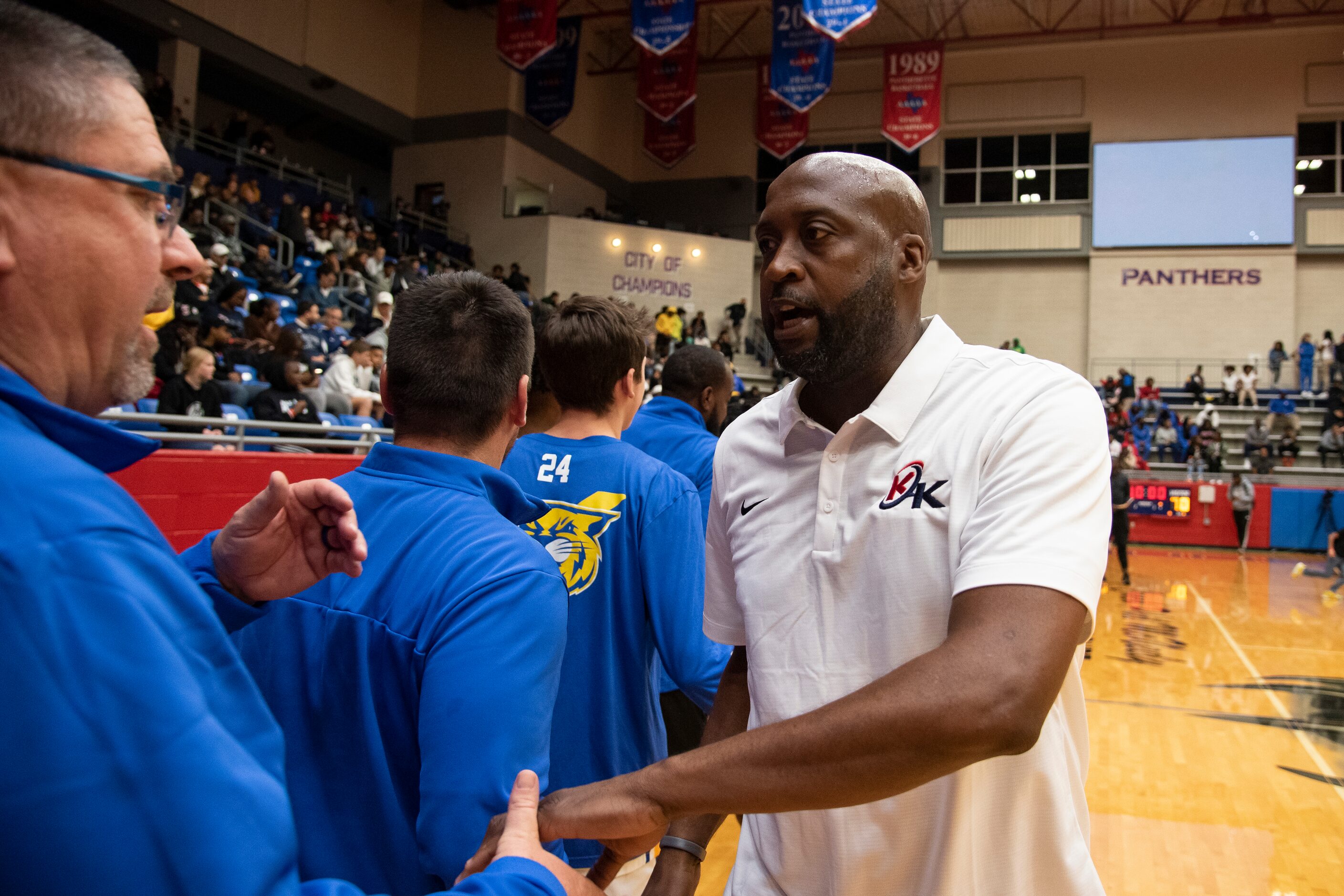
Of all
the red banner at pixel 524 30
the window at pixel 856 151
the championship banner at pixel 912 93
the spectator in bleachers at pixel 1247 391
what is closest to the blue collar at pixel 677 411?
the red banner at pixel 524 30

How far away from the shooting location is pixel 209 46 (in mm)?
16547

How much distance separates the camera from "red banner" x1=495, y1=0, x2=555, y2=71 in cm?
1548

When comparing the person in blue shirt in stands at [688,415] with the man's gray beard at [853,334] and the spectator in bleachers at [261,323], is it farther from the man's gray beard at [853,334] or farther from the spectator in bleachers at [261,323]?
the spectator in bleachers at [261,323]

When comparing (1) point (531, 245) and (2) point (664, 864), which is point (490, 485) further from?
(1) point (531, 245)

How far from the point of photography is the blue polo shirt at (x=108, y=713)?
609mm

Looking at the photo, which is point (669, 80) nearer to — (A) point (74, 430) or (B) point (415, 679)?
(B) point (415, 679)

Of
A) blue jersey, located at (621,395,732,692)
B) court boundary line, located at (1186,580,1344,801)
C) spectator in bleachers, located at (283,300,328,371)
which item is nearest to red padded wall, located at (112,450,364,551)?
blue jersey, located at (621,395,732,692)

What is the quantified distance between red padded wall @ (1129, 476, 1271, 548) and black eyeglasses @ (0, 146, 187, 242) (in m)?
17.8

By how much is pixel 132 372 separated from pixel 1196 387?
2298 centimetres

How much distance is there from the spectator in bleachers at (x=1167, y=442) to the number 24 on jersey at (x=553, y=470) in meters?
19.3

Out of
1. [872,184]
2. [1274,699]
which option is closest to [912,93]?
[1274,699]

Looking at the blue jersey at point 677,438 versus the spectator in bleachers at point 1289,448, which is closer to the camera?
the blue jersey at point 677,438

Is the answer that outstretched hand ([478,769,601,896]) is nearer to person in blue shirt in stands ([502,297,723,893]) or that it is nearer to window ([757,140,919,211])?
person in blue shirt in stands ([502,297,723,893])

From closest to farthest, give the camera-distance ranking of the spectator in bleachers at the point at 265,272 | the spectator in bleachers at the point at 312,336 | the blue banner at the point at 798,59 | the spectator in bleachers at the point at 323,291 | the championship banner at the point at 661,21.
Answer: the spectator in bleachers at the point at 312,336 < the spectator in bleachers at the point at 265,272 < the spectator in bleachers at the point at 323,291 < the championship banner at the point at 661,21 < the blue banner at the point at 798,59
